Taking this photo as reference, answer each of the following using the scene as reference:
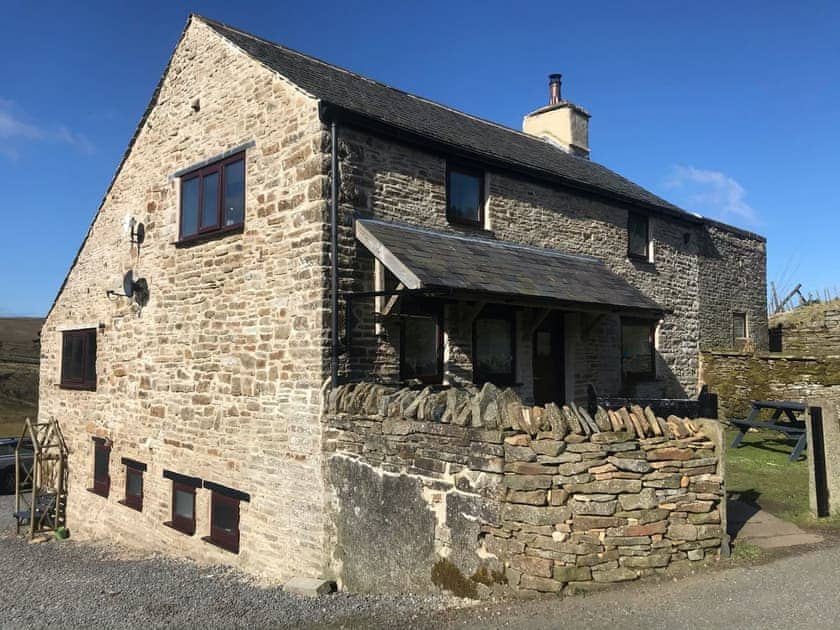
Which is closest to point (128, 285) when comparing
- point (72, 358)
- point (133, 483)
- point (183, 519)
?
point (133, 483)

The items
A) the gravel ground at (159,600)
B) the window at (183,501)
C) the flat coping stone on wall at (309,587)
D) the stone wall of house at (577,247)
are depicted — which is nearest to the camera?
the gravel ground at (159,600)

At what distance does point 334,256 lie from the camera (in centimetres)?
848

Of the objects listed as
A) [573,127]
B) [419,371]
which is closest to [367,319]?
[419,371]

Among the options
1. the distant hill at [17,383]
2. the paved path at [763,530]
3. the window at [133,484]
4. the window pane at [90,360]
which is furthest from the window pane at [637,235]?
the distant hill at [17,383]

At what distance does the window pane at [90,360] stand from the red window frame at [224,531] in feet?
17.3

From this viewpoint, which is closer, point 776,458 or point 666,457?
point 666,457

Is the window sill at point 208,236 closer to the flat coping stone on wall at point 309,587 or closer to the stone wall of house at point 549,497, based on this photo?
the stone wall of house at point 549,497

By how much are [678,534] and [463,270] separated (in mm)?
4224

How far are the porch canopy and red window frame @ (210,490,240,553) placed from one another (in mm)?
4565

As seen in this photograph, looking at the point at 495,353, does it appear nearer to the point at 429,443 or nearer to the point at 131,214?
the point at 429,443

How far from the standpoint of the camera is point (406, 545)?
690 centimetres

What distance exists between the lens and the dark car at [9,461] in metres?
18.4

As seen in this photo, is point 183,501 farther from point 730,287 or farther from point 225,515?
point 730,287

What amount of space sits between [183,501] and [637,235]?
1074 centimetres
